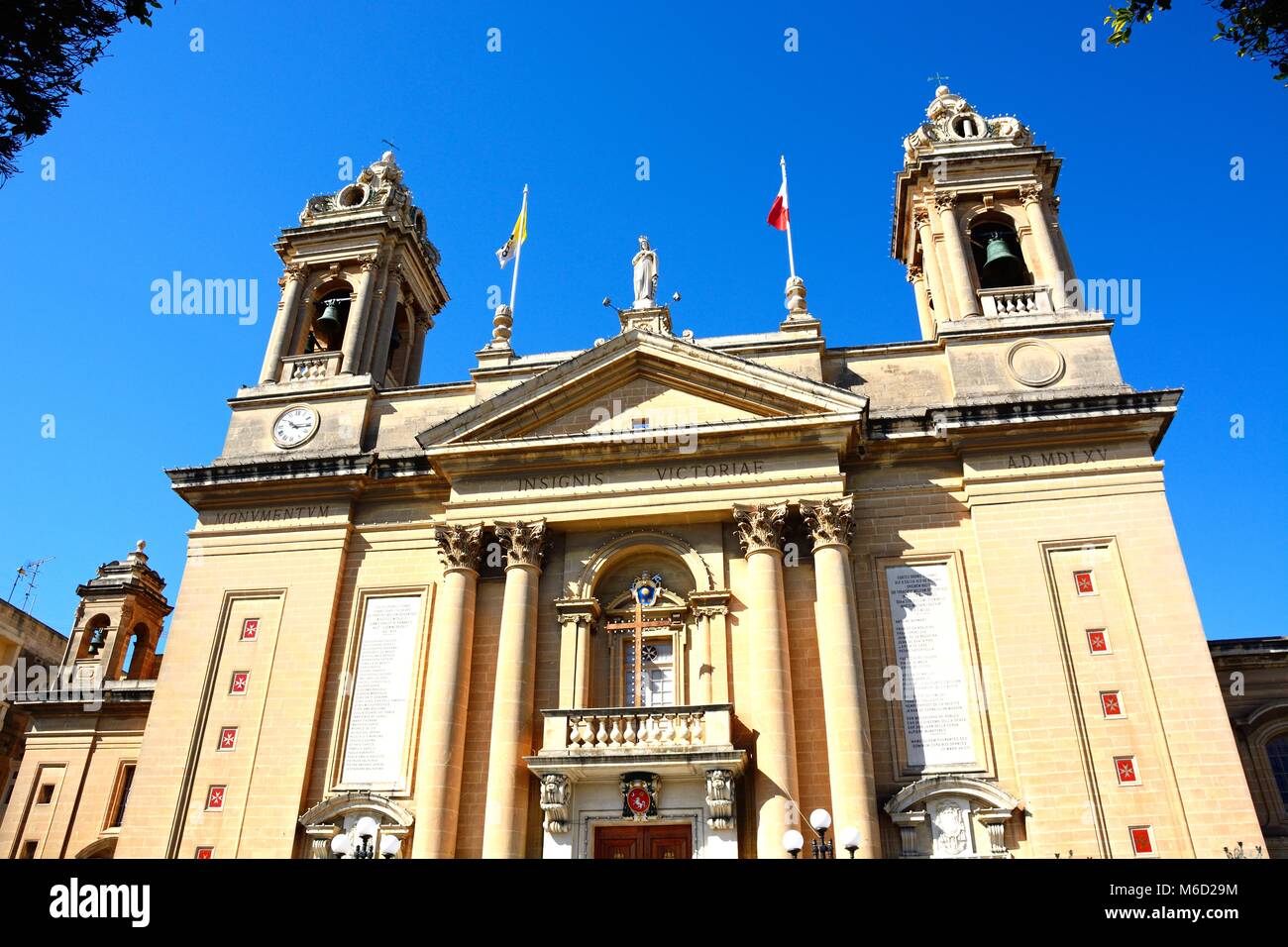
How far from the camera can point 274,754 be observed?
22.5 metres

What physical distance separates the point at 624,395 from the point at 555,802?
10471 millimetres

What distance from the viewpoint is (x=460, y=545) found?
23719mm

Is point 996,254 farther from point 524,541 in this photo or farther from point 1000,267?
point 524,541

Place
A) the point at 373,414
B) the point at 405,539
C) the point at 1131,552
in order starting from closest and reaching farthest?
1. the point at 1131,552
2. the point at 405,539
3. the point at 373,414

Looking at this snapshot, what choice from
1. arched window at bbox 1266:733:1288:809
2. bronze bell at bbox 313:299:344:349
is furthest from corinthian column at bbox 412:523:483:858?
arched window at bbox 1266:733:1288:809

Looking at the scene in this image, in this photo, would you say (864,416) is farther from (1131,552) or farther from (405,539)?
(405,539)

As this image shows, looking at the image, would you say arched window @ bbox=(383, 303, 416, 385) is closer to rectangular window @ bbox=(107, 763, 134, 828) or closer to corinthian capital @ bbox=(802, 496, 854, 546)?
rectangular window @ bbox=(107, 763, 134, 828)

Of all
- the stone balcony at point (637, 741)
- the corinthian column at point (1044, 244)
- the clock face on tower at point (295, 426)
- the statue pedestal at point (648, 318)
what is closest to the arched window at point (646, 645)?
the stone balcony at point (637, 741)

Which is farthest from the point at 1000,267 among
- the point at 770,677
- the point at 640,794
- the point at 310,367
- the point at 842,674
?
the point at 310,367

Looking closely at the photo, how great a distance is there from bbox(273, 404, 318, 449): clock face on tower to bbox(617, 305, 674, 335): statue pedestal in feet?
30.6

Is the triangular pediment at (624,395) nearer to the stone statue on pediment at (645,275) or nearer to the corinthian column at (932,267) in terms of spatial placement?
the stone statue on pediment at (645,275)

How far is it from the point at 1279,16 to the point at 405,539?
Result: 20.9 m

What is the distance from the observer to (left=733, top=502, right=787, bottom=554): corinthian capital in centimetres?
2245
